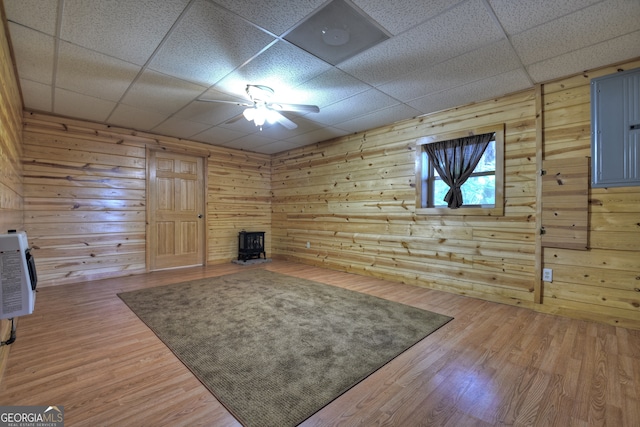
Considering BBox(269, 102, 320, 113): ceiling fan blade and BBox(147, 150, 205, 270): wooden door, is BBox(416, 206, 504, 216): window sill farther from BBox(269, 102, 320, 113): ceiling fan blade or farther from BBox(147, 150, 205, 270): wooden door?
BBox(147, 150, 205, 270): wooden door

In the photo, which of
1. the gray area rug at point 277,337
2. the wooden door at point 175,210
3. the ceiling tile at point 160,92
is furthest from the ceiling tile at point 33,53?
the gray area rug at point 277,337

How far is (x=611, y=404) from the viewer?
156cm

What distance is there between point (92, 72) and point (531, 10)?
12.3 feet

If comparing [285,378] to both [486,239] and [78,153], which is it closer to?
[486,239]

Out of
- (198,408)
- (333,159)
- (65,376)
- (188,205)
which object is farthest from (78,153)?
(198,408)

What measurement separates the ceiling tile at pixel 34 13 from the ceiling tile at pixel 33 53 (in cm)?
10

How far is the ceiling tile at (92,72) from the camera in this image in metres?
2.42

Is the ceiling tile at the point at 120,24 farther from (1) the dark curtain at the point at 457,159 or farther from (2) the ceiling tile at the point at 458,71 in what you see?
(1) the dark curtain at the point at 457,159

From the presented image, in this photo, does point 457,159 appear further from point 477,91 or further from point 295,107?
point 295,107

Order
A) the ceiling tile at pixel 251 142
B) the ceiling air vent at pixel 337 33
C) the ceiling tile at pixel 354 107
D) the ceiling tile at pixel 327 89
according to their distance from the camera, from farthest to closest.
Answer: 1. the ceiling tile at pixel 251 142
2. the ceiling tile at pixel 354 107
3. the ceiling tile at pixel 327 89
4. the ceiling air vent at pixel 337 33

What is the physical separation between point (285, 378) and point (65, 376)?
142 cm

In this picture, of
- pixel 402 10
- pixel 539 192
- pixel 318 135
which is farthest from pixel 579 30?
pixel 318 135

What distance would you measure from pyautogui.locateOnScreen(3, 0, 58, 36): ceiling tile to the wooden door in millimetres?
3068

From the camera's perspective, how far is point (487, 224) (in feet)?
11.2
